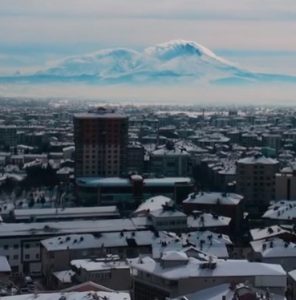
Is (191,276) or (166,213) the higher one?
(191,276)

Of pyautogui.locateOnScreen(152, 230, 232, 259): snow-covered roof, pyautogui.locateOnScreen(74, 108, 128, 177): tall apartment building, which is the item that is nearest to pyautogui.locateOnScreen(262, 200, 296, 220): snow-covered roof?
pyautogui.locateOnScreen(152, 230, 232, 259): snow-covered roof

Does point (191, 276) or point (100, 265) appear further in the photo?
point (100, 265)

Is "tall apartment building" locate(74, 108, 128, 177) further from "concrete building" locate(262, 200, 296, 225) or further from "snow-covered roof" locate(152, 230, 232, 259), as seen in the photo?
"snow-covered roof" locate(152, 230, 232, 259)

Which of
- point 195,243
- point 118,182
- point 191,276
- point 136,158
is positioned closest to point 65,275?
point 195,243

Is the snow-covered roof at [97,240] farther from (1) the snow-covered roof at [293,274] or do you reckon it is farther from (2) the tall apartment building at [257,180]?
(2) the tall apartment building at [257,180]

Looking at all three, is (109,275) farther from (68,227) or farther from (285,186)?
(285,186)

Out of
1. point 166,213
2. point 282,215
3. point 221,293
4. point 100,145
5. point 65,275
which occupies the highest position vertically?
point 100,145
